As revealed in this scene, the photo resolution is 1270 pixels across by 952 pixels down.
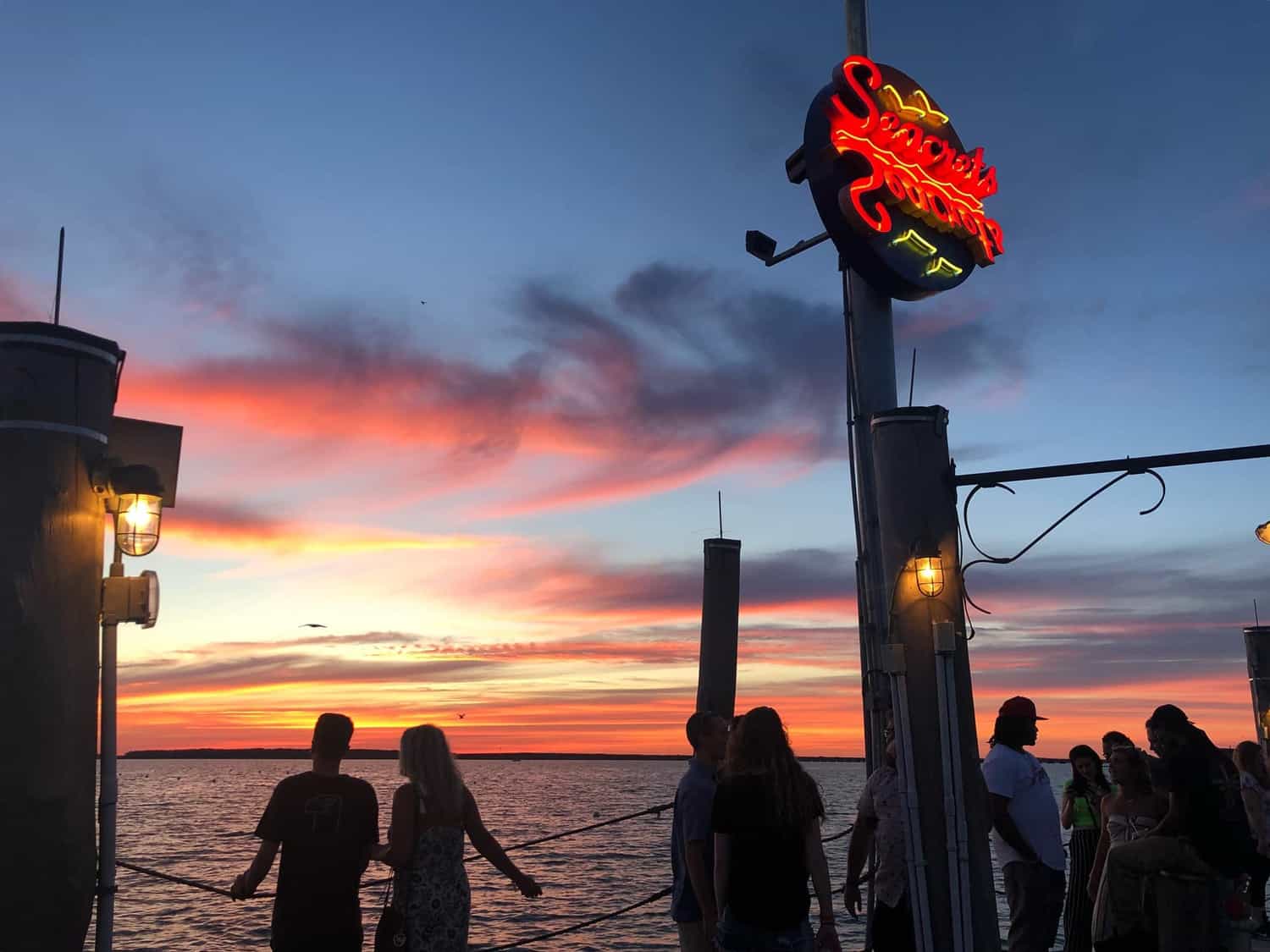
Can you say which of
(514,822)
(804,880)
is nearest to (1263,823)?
(804,880)

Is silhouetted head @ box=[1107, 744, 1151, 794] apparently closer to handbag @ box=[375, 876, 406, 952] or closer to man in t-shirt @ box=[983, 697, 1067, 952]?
man in t-shirt @ box=[983, 697, 1067, 952]

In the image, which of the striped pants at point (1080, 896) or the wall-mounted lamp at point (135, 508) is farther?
the striped pants at point (1080, 896)

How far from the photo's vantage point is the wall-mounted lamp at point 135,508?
630 cm

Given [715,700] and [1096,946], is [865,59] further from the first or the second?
[1096,946]

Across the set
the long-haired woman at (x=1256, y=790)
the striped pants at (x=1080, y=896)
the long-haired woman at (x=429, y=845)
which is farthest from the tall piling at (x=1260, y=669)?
the long-haired woman at (x=429, y=845)

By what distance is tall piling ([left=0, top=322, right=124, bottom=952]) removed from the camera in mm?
5762

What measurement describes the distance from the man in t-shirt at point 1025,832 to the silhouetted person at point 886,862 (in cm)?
71

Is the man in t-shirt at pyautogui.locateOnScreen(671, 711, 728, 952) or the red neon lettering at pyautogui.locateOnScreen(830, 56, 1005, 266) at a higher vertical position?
the red neon lettering at pyautogui.locateOnScreen(830, 56, 1005, 266)

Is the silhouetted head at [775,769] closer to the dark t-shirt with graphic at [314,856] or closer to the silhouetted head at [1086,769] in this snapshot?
the dark t-shirt with graphic at [314,856]

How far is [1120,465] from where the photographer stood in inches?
320

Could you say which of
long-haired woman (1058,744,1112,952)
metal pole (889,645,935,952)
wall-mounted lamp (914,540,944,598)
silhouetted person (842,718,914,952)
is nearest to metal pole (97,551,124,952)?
silhouetted person (842,718,914,952)

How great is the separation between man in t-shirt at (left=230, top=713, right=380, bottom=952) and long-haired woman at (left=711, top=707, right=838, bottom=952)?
6.12 feet

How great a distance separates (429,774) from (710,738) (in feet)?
5.97

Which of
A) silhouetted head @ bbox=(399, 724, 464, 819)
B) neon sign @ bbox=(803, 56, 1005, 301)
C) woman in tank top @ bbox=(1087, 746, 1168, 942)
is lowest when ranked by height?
woman in tank top @ bbox=(1087, 746, 1168, 942)
